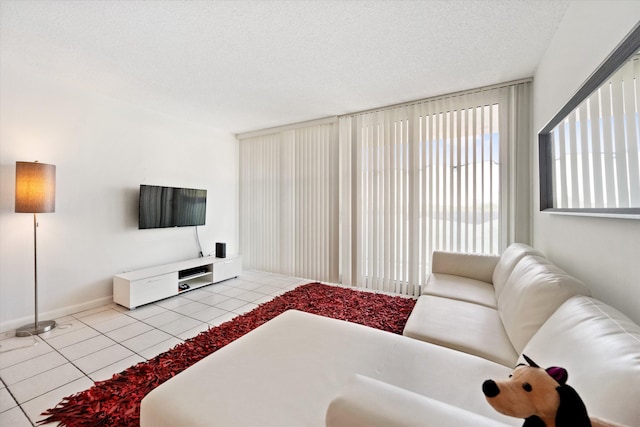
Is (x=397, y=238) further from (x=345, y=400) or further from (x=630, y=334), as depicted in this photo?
(x=345, y=400)

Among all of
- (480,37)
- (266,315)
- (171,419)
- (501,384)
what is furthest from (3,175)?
(480,37)

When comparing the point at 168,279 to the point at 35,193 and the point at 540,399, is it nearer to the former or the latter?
the point at 35,193

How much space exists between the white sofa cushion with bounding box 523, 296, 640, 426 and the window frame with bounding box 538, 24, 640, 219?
414 millimetres

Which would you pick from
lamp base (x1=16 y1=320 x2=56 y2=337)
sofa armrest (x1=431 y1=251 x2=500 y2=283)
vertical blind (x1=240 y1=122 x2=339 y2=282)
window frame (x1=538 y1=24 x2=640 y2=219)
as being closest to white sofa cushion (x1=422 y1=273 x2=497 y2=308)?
sofa armrest (x1=431 y1=251 x2=500 y2=283)

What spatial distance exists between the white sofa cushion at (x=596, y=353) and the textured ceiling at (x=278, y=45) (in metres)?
1.98

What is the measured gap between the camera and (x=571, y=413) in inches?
Result: 20.5

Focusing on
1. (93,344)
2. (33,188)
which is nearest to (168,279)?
(93,344)

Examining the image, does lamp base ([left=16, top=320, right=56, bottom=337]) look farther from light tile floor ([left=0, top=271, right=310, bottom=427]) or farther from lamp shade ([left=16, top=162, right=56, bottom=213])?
lamp shade ([left=16, top=162, right=56, bottom=213])

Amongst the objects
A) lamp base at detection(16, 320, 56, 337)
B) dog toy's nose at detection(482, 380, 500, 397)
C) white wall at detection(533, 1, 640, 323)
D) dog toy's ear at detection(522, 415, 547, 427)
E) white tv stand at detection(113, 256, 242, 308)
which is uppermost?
white wall at detection(533, 1, 640, 323)

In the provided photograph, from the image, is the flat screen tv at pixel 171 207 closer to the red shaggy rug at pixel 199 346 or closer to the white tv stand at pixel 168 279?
the white tv stand at pixel 168 279

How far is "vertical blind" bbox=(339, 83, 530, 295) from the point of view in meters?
2.92

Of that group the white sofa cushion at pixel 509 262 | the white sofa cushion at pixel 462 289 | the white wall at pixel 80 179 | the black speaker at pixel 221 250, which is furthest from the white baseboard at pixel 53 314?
the white sofa cushion at pixel 509 262

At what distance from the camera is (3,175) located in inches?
97.4

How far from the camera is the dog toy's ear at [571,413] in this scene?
516mm
